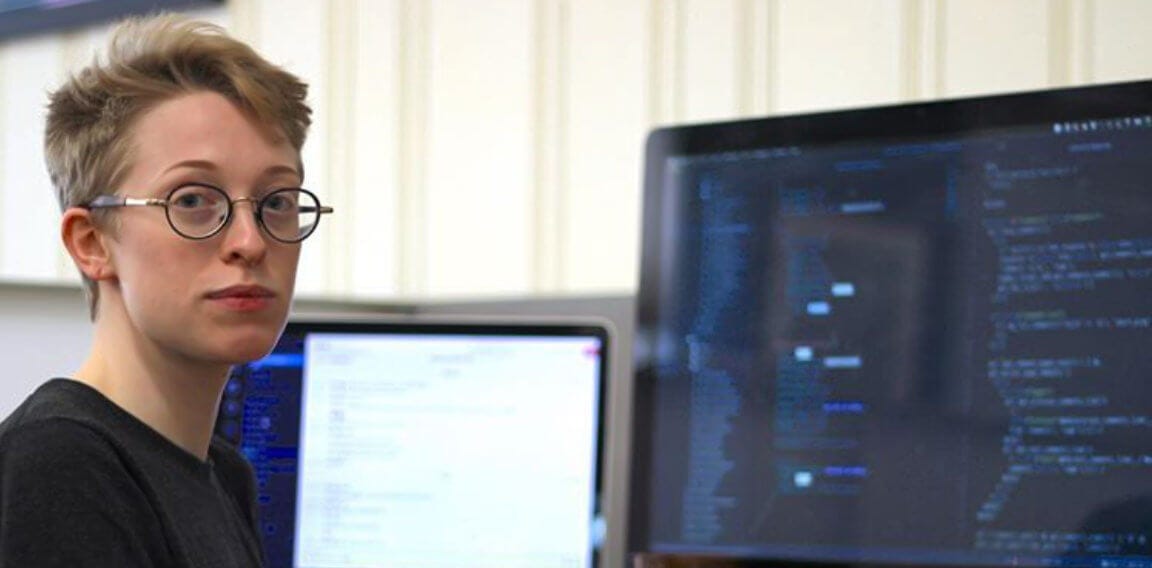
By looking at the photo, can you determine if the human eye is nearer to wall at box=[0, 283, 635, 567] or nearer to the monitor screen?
wall at box=[0, 283, 635, 567]

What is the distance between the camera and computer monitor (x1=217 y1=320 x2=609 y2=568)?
127cm

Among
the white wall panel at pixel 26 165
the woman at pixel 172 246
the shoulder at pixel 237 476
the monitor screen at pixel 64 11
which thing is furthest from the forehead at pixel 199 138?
the white wall panel at pixel 26 165

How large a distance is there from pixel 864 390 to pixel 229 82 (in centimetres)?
47

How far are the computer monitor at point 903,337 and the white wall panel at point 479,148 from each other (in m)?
0.52

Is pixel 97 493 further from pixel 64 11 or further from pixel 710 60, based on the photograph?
pixel 64 11

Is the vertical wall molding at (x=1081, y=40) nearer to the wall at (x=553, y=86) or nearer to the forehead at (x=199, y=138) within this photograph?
the wall at (x=553, y=86)

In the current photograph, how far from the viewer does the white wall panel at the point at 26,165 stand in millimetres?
2246

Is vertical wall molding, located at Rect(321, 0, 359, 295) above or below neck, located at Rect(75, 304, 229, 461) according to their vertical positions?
above

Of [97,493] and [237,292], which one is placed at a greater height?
[237,292]

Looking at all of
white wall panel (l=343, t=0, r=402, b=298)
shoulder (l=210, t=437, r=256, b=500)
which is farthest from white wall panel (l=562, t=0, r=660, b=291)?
shoulder (l=210, t=437, r=256, b=500)

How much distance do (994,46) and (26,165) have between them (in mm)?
1481

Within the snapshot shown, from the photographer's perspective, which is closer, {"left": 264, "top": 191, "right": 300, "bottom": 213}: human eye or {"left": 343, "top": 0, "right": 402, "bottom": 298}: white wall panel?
{"left": 264, "top": 191, "right": 300, "bottom": 213}: human eye

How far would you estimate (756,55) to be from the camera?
1509 mm

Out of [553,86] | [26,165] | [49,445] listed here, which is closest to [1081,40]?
[553,86]
